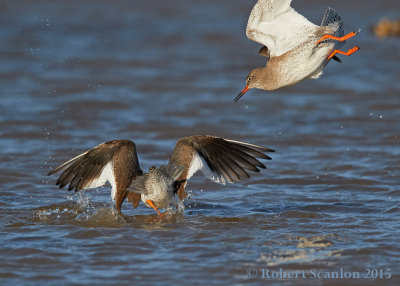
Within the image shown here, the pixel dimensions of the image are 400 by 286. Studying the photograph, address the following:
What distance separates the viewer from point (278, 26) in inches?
285

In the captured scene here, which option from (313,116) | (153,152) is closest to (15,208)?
(153,152)

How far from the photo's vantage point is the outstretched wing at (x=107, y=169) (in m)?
6.88

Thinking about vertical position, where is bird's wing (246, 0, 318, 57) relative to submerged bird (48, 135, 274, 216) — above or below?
above

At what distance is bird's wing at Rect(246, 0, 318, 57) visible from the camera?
714cm

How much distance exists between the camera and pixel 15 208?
7.33m

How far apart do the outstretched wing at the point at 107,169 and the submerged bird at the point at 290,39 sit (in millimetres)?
1593

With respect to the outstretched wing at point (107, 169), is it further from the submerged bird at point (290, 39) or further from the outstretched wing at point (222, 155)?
the submerged bird at point (290, 39)

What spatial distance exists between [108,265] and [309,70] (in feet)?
8.78

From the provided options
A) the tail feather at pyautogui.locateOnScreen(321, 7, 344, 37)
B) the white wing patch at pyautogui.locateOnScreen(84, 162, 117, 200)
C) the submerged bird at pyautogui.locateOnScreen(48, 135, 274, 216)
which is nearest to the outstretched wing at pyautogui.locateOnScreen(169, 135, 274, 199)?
the submerged bird at pyautogui.locateOnScreen(48, 135, 274, 216)

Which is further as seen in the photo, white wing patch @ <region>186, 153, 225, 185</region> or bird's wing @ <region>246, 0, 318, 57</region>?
bird's wing @ <region>246, 0, 318, 57</region>

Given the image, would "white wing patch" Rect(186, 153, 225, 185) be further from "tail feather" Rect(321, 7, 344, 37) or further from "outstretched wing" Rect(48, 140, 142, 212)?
"tail feather" Rect(321, 7, 344, 37)

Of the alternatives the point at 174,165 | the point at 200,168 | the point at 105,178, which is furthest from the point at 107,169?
the point at 200,168

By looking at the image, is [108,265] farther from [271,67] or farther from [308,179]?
[308,179]

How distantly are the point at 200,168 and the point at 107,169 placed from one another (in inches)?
33.5
